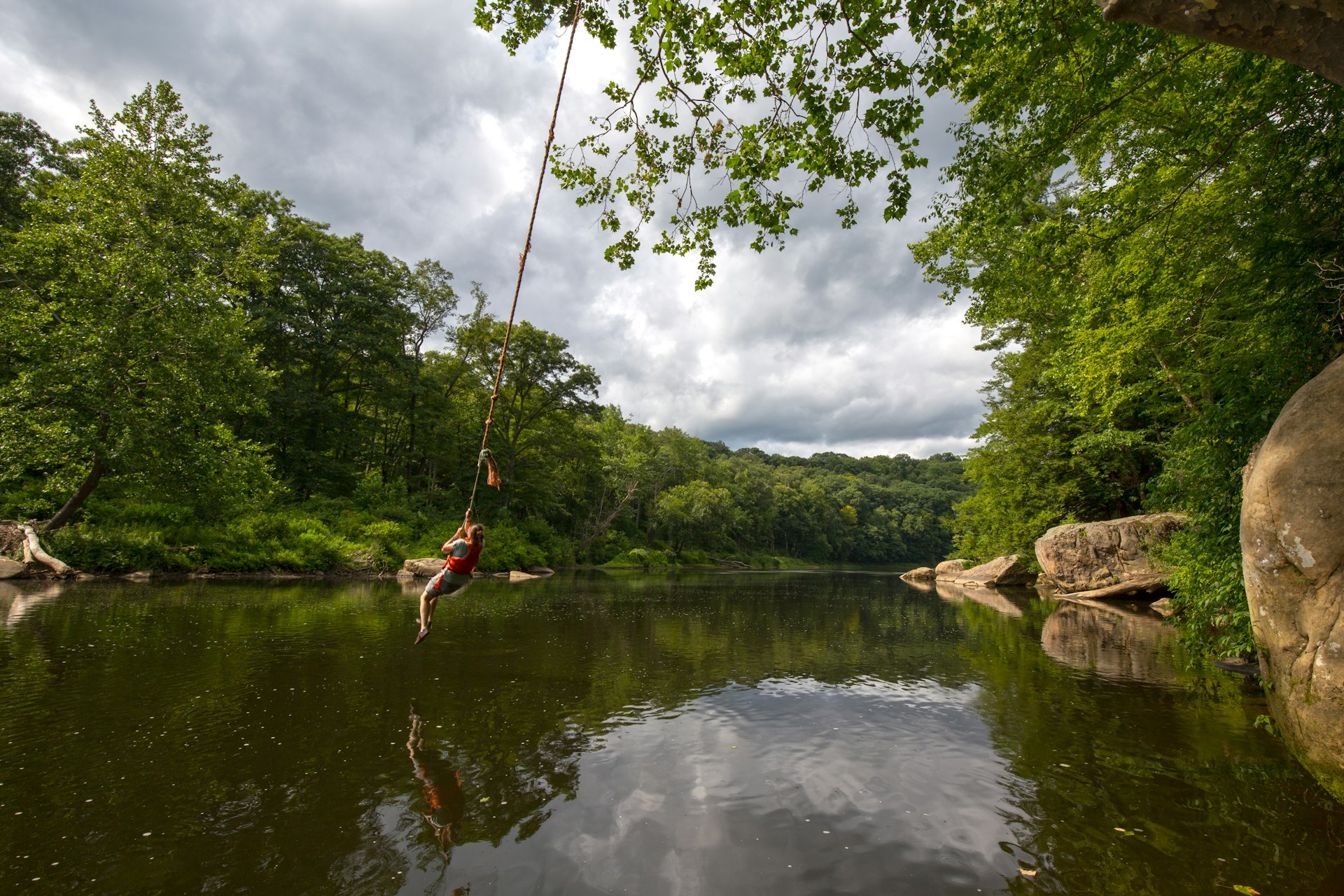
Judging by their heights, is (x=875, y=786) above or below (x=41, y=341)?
below

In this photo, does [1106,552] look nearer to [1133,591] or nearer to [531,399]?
[1133,591]

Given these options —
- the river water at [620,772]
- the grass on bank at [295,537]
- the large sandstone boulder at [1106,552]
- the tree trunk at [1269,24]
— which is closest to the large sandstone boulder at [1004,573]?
the large sandstone boulder at [1106,552]

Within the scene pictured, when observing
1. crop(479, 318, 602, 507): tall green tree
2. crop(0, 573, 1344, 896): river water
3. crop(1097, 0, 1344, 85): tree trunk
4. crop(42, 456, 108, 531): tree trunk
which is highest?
crop(479, 318, 602, 507): tall green tree

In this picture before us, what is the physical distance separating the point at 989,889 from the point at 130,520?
3147 cm

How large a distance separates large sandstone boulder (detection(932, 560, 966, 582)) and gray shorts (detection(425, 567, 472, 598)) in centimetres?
4209

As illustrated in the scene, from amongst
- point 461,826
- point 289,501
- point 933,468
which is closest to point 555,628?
point 461,826

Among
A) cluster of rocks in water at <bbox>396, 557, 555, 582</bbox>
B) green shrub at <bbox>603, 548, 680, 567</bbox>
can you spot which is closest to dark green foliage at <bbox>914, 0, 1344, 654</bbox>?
cluster of rocks in water at <bbox>396, 557, 555, 582</bbox>

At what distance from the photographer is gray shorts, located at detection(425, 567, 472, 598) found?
29.8ft

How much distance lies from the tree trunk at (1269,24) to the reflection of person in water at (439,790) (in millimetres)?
8202

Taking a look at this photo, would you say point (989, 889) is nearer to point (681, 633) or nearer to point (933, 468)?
point (681, 633)

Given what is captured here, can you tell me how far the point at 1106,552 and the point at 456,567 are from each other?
28.1 metres

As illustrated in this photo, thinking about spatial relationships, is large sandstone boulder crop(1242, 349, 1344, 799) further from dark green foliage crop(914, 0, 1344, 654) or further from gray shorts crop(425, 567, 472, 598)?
gray shorts crop(425, 567, 472, 598)

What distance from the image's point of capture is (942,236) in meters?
14.1

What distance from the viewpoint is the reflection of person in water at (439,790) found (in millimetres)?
4684
